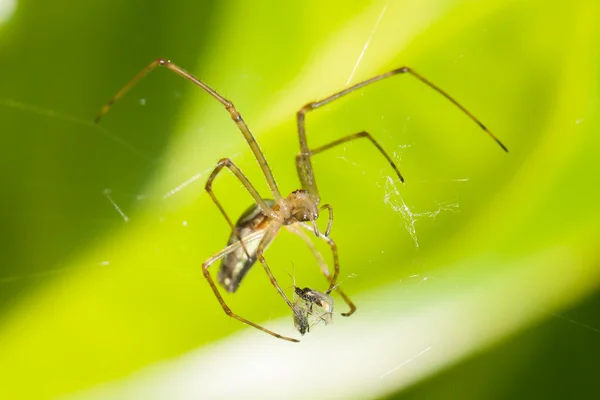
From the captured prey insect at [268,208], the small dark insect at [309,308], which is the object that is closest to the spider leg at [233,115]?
the captured prey insect at [268,208]

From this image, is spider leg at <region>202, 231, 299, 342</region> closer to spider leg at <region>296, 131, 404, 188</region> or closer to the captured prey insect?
the captured prey insect

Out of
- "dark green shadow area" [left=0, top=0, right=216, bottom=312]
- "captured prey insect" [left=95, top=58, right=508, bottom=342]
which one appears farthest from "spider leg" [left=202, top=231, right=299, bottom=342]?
"dark green shadow area" [left=0, top=0, right=216, bottom=312]

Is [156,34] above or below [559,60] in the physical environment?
above

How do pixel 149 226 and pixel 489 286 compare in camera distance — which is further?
pixel 149 226

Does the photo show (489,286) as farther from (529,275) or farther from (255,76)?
(255,76)

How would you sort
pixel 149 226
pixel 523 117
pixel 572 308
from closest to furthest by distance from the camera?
pixel 572 308, pixel 523 117, pixel 149 226

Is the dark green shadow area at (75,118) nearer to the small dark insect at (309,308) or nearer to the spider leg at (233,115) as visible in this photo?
the spider leg at (233,115)

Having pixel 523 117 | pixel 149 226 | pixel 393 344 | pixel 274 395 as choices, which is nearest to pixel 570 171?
pixel 523 117
